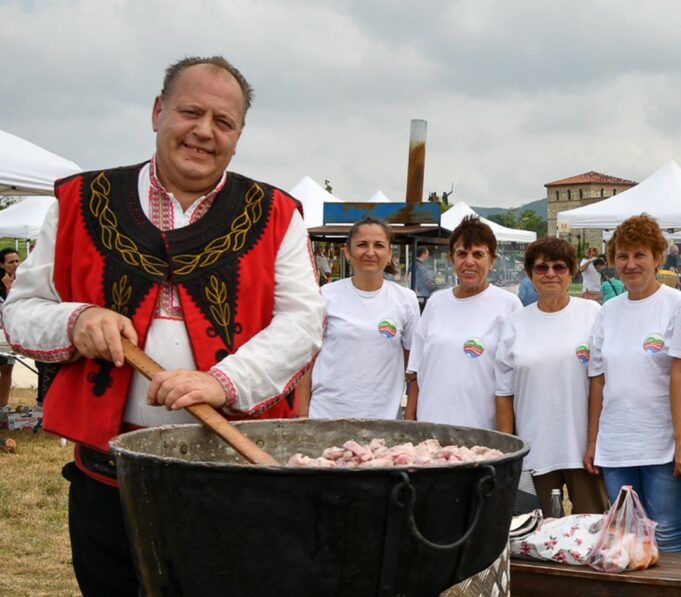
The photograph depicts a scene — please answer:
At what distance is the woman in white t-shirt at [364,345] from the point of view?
16.3 feet

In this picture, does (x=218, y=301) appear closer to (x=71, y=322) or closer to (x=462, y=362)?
(x=71, y=322)

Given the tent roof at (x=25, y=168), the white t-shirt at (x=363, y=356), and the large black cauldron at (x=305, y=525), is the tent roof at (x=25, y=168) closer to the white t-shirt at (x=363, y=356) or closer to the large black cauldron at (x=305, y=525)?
the white t-shirt at (x=363, y=356)

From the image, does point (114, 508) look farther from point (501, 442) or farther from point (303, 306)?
point (501, 442)

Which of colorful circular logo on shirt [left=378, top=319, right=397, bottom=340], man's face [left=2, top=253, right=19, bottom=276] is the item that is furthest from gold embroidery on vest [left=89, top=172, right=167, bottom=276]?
man's face [left=2, top=253, right=19, bottom=276]

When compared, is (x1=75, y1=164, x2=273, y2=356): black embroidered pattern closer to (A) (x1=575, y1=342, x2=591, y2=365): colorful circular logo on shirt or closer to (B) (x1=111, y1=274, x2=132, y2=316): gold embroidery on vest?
(B) (x1=111, y1=274, x2=132, y2=316): gold embroidery on vest

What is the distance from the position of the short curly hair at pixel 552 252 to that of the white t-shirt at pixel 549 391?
14.1 inches

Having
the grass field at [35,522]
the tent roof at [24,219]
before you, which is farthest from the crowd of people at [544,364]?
the tent roof at [24,219]

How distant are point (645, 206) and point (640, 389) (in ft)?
34.3

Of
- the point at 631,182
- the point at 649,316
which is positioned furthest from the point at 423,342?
the point at 631,182

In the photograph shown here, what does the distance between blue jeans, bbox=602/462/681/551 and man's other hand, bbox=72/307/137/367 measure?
2.71 m

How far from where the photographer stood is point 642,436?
169 inches

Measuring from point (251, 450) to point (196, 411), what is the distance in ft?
0.52

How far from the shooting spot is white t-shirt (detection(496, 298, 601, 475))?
4.50m

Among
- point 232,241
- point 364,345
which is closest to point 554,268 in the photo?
point 364,345
